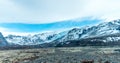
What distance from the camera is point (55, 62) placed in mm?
74125

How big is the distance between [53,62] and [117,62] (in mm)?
15685

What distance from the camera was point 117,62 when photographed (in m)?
68.2

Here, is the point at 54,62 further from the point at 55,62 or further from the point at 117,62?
the point at 117,62

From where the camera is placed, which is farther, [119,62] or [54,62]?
[54,62]

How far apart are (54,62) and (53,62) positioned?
13.7 inches

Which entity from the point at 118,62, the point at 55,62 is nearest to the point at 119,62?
the point at 118,62

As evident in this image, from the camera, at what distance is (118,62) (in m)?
68.4

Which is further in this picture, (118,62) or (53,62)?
(53,62)

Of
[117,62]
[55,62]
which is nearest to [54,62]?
[55,62]

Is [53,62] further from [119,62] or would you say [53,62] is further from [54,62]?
[119,62]

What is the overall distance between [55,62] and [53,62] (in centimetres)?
52

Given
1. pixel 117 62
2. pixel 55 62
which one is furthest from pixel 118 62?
pixel 55 62

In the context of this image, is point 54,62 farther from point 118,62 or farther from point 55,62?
point 118,62

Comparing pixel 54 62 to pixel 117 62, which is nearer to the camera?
pixel 117 62
